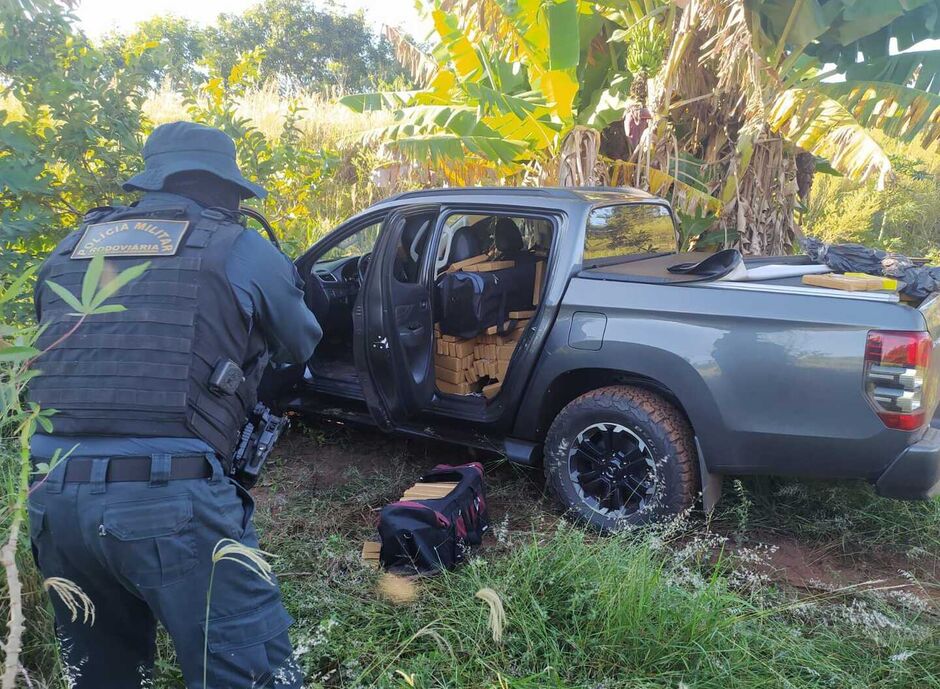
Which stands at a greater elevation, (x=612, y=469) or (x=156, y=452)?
(x=156, y=452)

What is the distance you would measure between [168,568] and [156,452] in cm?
31

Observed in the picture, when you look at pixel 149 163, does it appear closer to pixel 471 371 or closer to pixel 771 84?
pixel 471 371

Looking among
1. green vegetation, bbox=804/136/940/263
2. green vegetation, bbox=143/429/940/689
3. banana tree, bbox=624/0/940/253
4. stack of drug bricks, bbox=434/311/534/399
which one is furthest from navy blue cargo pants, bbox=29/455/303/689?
green vegetation, bbox=804/136/940/263

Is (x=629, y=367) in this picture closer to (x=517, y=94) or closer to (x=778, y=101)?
(x=778, y=101)

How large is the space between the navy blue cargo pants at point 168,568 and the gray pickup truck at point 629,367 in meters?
1.94

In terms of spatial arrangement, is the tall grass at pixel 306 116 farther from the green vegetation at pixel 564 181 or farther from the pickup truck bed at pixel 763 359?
the pickup truck bed at pixel 763 359

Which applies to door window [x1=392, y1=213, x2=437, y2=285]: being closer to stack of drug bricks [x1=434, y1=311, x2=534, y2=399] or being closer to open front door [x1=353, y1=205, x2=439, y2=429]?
open front door [x1=353, y1=205, x2=439, y2=429]

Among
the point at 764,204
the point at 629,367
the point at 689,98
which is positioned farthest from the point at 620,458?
the point at 689,98

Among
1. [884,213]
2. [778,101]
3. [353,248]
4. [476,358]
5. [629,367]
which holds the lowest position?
[476,358]

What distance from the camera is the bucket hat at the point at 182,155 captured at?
2.24 metres

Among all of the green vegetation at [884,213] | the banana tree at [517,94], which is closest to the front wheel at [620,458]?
the banana tree at [517,94]

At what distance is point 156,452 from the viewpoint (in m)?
1.93

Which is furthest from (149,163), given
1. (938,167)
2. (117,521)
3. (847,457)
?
(938,167)

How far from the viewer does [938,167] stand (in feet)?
45.6
